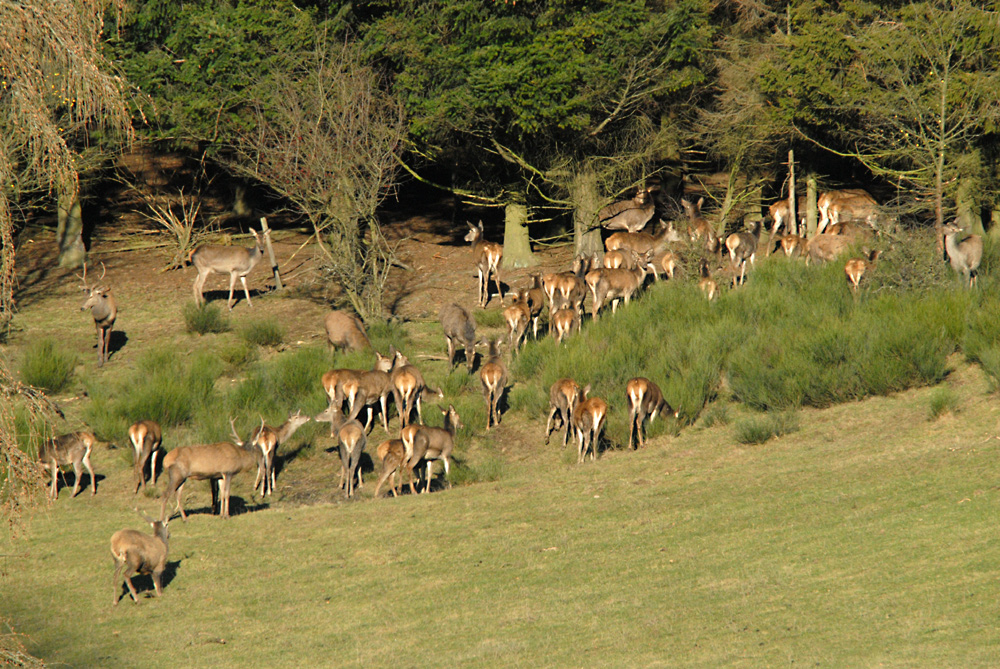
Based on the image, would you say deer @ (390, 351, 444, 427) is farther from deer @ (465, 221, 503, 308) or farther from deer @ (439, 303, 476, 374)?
deer @ (465, 221, 503, 308)

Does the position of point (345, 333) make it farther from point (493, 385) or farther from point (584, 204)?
point (584, 204)

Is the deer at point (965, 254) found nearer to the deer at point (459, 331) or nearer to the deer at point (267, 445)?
the deer at point (459, 331)

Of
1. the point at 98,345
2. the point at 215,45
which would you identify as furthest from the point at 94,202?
the point at 98,345

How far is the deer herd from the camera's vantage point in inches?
598

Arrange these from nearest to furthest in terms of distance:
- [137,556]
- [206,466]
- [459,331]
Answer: [137,556] → [206,466] → [459,331]

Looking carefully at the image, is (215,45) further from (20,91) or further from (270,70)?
(20,91)

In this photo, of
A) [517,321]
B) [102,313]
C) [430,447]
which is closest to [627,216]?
[517,321]

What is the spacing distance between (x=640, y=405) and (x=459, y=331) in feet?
15.2

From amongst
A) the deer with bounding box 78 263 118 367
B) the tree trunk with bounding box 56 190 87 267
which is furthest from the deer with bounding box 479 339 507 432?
the tree trunk with bounding box 56 190 87 267

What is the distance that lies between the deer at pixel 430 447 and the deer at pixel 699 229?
409 inches

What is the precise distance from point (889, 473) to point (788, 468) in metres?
1.36

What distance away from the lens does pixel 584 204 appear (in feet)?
89.2

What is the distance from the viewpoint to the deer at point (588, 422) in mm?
17062

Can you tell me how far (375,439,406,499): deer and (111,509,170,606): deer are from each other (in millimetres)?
4173
